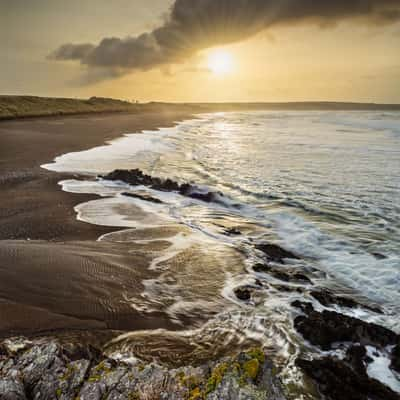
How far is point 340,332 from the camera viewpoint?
444 centimetres

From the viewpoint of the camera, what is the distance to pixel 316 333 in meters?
4.46

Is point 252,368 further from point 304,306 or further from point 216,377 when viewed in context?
point 304,306

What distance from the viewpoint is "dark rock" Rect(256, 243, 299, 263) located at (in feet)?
23.9

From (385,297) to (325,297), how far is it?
1.37 m

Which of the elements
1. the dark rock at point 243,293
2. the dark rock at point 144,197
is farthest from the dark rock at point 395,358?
the dark rock at point 144,197

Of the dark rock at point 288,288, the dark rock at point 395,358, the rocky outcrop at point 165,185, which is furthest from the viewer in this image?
the rocky outcrop at point 165,185

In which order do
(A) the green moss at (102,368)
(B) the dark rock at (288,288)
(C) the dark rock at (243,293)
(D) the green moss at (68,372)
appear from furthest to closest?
(B) the dark rock at (288,288) → (C) the dark rock at (243,293) → (A) the green moss at (102,368) → (D) the green moss at (68,372)

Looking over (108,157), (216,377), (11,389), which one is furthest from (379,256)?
(108,157)

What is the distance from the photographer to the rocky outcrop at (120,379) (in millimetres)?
2818

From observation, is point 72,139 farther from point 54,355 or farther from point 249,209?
point 54,355

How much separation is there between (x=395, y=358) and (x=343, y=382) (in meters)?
1.10

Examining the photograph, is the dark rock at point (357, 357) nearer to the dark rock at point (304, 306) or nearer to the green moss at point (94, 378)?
the dark rock at point (304, 306)

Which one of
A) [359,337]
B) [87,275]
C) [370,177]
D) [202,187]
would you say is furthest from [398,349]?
[370,177]

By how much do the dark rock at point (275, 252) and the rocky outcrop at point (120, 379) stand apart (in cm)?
411
